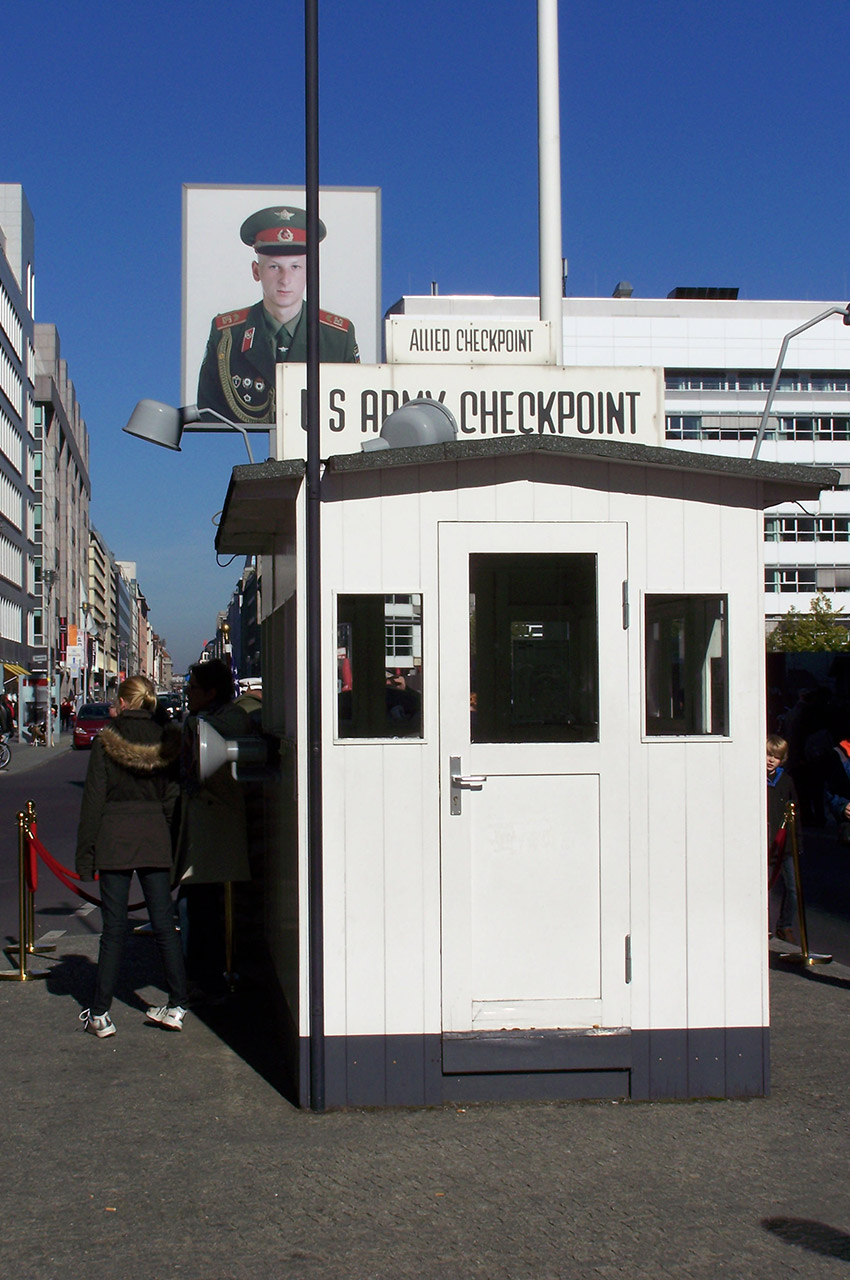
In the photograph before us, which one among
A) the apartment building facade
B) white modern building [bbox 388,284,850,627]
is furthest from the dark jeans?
white modern building [bbox 388,284,850,627]

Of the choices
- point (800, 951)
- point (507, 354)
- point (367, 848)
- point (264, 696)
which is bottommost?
point (800, 951)

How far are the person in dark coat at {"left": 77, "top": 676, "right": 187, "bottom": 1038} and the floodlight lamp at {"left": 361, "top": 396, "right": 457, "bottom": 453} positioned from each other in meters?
1.80

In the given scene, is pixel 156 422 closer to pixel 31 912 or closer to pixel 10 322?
pixel 31 912

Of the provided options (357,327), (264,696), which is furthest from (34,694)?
(264,696)

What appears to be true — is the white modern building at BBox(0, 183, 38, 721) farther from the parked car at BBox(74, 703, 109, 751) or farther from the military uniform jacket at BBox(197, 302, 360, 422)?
the military uniform jacket at BBox(197, 302, 360, 422)

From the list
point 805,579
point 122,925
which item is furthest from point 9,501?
point 122,925

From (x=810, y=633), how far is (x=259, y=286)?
63.0m

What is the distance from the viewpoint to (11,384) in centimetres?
6694

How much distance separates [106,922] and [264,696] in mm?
2005

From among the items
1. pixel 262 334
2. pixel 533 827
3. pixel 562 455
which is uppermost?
pixel 262 334

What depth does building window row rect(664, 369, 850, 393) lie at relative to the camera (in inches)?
3499

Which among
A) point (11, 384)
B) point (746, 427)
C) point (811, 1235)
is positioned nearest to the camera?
point (811, 1235)

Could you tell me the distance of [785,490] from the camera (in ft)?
19.4

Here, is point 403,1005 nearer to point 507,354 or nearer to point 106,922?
point 106,922
